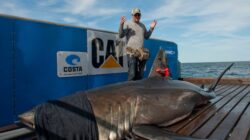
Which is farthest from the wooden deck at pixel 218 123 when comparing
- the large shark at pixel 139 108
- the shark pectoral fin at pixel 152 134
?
the shark pectoral fin at pixel 152 134

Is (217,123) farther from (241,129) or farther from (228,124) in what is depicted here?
(241,129)

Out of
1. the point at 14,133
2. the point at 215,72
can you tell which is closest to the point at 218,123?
the point at 14,133

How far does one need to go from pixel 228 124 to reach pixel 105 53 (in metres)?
3.43

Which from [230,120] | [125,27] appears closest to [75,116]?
[230,120]

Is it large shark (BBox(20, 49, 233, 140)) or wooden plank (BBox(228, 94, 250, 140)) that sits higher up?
large shark (BBox(20, 49, 233, 140))

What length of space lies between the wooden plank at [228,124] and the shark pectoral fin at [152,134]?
491mm

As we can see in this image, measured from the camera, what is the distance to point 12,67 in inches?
188

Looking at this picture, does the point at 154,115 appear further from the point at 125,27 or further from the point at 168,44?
the point at 168,44

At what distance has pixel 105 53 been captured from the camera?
22.4 ft

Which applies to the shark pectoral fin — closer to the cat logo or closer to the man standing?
the cat logo

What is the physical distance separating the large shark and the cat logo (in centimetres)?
197

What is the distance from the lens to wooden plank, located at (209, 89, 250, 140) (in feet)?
12.0

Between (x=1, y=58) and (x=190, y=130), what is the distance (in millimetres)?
2914

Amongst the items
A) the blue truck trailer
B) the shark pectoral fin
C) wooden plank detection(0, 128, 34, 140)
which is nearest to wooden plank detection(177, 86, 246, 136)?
the shark pectoral fin
